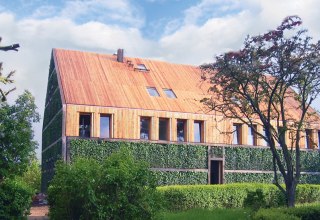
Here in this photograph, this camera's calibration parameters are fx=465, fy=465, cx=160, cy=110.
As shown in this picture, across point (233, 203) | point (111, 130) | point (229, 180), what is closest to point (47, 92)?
point (111, 130)

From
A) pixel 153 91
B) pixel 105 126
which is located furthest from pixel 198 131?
pixel 105 126

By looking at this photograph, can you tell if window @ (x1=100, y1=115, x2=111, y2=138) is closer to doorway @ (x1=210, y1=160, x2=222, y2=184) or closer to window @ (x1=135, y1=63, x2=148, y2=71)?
window @ (x1=135, y1=63, x2=148, y2=71)

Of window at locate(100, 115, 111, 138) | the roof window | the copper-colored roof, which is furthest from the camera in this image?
the roof window

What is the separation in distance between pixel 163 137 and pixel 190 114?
2123mm

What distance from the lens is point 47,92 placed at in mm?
33000

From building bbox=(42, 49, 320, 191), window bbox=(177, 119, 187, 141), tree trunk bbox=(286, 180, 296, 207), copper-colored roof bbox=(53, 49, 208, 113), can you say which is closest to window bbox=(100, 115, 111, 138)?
→ building bbox=(42, 49, 320, 191)

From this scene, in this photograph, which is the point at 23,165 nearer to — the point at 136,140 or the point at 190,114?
the point at 136,140

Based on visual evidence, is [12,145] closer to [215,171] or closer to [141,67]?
[215,171]

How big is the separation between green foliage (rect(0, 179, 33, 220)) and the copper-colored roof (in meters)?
11.1

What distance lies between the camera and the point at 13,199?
43.1 feet

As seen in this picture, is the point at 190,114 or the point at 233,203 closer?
the point at 233,203

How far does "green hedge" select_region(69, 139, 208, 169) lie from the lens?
78.1 ft

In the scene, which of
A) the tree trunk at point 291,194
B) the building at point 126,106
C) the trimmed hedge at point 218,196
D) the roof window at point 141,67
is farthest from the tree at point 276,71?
the roof window at point 141,67

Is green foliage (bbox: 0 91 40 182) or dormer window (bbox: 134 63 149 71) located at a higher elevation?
dormer window (bbox: 134 63 149 71)
